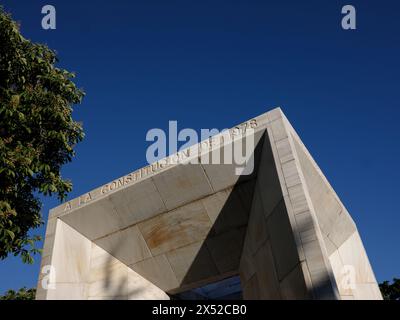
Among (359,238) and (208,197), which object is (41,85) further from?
(359,238)

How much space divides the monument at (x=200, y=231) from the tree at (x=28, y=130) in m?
1.29

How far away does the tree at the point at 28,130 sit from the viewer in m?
11.1

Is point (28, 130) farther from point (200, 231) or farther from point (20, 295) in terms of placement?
point (20, 295)

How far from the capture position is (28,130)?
1127cm

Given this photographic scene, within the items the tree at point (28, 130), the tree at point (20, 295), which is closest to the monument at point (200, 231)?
the tree at point (28, 130)

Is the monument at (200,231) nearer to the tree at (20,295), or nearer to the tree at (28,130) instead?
the tree at (28,130)

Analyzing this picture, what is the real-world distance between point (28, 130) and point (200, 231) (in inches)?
255

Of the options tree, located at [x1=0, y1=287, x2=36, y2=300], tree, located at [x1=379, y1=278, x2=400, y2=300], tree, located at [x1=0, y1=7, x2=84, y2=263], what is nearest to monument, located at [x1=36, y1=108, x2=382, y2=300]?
tree, located at [x1=0, y1=7, x2=84, y2=263]

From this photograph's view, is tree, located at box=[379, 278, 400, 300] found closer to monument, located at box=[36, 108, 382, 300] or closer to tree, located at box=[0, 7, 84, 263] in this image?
monument, located at box=[36, 108, 382, 300]

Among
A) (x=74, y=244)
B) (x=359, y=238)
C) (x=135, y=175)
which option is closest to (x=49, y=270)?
(x=74, y=244)

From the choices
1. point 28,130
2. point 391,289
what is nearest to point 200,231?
point 28,130

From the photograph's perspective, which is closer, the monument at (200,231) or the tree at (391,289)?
the monument at (200,231)

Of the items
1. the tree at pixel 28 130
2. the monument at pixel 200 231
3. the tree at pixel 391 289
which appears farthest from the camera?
the tree at pixel 391 289

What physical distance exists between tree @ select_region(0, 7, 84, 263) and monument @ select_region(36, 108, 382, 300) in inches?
50.9
